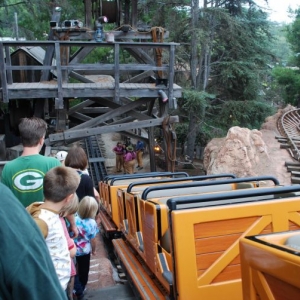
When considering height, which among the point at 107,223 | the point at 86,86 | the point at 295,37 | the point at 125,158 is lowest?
the point at 125,158

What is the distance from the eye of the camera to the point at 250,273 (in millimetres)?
1889

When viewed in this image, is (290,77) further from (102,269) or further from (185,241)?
(185,241)

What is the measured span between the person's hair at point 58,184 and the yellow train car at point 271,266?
43.6 inches

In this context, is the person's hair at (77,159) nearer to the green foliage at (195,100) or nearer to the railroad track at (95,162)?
the railroad track at (95,162)

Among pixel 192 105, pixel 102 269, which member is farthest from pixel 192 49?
pixel 102 269

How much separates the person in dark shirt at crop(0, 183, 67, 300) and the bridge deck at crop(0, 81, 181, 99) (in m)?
8.29

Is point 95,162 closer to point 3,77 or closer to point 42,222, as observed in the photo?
point 3,77

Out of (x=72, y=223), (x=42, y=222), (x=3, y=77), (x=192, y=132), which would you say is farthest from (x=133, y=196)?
(x=192, y=132)

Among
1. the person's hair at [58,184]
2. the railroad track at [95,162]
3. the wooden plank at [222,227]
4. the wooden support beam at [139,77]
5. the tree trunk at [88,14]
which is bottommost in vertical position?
the railroad track at [95,162]

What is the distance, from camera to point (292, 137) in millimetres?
16312

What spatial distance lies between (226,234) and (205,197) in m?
0.30

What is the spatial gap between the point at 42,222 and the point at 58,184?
0.80 feet

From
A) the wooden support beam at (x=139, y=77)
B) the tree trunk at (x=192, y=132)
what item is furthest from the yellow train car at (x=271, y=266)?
the tree trunk at (x=192, y=132)

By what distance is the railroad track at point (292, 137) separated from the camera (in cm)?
1291
